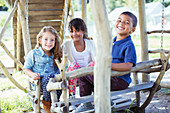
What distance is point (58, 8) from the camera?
7840mm

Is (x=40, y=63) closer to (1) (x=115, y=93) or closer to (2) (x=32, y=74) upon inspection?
(2) (x=32, y=74)

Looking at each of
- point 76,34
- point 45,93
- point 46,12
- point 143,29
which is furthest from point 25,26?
point 46,12

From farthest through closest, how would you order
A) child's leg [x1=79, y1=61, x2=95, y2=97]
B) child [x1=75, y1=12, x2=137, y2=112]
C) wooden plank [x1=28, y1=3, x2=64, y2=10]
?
wooden plank [x1=28, y1=3, x2=64, y2=10] → child's leg [x1=79, y1=61, x2=95, y2=97] → child [x1=75, y1=12, x2=137, y2=112]

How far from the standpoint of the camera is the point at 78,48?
4.05 m

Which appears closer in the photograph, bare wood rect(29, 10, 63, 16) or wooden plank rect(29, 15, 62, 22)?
bare wood rect(29, 10, 63, 16)

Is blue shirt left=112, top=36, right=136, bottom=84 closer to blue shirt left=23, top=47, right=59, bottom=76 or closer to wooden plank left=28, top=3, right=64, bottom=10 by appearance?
blue shirt left=23, top=47, right=59, bottom=76

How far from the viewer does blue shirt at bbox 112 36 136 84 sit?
3.31m

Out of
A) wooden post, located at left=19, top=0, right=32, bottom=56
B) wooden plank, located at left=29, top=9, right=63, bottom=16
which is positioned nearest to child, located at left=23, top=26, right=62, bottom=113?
wooden post, located at left=19, top=0, right=32, bottom=56

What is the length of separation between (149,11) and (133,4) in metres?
2.49

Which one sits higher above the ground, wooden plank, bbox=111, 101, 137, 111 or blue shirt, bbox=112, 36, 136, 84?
blue shirt, bbox=112, 36, 136, 84

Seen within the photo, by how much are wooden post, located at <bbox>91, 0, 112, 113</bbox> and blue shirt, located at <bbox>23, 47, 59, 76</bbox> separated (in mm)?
1488

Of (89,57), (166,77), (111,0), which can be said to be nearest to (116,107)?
(89,57)

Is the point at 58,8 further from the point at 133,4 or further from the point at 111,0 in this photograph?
the point at 111,0

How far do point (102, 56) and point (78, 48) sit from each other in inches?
61.0
